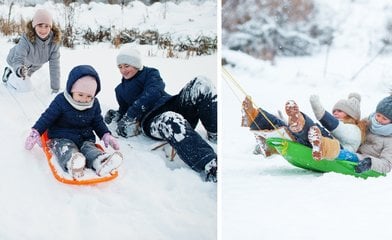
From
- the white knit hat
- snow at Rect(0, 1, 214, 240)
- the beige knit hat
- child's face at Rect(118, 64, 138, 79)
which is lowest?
snow at Rect(0, 1, 214, 240)

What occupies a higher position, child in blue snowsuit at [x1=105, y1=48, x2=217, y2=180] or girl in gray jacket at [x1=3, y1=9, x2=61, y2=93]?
girl in gray jacket at [x1=3, y1=9, x2=61, y2=93]

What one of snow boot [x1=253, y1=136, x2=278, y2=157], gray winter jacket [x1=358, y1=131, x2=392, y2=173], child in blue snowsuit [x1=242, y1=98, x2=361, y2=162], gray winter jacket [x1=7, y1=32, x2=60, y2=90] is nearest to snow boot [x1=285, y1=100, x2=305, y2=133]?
child in blue snowsuit [x1=242, y1=98, x2=361, y2=162]

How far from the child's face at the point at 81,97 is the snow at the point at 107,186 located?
0.15ft

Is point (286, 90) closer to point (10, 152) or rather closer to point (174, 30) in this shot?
point (174, 30)

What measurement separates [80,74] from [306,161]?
0.90 m

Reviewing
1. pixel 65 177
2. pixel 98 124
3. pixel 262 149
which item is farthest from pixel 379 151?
pixel 65 177

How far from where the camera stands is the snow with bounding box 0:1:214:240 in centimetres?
210

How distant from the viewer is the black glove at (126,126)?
2.24 m

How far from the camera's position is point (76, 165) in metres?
2.06

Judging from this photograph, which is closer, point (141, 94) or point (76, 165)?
point (76, 165)

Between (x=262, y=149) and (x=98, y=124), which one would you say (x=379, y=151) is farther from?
(x=98, y=124)

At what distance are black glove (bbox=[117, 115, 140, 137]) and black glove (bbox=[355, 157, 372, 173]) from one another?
2.80ft

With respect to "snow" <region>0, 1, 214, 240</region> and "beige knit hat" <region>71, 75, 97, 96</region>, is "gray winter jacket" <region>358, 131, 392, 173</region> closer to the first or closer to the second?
"snow" <region>0, 1, 214, 240</region>

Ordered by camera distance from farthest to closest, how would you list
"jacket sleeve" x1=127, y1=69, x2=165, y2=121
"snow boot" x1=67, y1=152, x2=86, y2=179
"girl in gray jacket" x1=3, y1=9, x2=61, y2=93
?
"jacket sleeve" x1=127, y1=69, x2=165, y2=121, "girl in gray jacket" x1=3, y1=9, x2=61, y2=93, "snow boot" x1=67, y1=152, x2=86, y2=179
